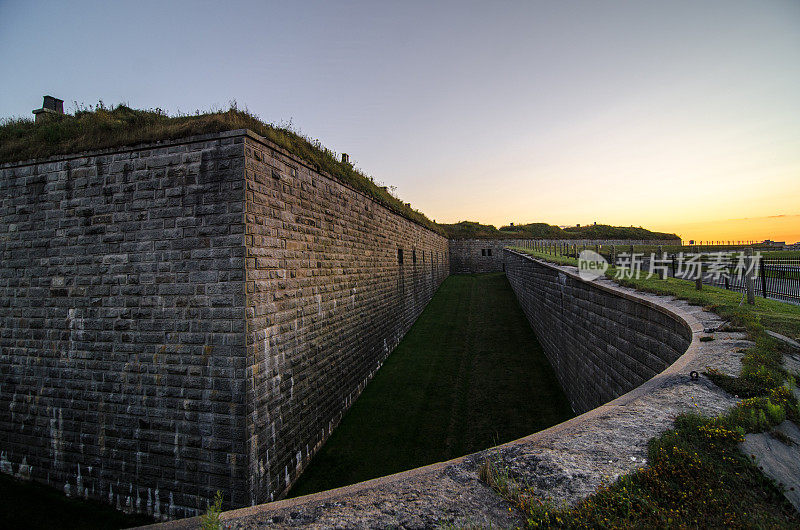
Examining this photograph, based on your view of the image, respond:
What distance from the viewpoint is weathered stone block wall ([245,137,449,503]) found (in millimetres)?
4926

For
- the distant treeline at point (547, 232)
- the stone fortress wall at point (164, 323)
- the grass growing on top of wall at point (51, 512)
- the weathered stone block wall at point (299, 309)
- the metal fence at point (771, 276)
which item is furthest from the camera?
the distant treeline at point (547, 232)

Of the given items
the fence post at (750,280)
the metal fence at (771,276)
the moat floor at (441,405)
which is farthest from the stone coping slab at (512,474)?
the metal fence at (771,276)

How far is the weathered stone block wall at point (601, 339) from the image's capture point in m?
4.51

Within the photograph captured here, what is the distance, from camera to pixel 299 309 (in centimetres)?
600

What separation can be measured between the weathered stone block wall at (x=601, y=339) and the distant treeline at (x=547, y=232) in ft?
101

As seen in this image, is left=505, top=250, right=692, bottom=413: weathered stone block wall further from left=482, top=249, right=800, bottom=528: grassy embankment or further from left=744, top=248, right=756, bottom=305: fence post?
left=744, top=248, right=756, bottom=305: fence post

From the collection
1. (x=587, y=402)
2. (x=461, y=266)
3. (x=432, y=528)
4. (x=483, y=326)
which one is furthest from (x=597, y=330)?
(x=461, y=266)

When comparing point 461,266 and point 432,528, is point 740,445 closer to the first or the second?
point 432,528

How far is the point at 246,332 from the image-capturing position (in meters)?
4.69

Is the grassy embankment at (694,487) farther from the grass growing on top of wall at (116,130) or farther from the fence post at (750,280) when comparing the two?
the grass growing on top of wall at (116,130)

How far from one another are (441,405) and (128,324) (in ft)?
21.6

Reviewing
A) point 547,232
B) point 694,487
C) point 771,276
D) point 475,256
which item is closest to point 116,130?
point 694,487

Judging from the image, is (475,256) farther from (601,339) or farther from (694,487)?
(694,487)

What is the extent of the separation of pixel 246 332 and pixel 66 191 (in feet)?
14.2
